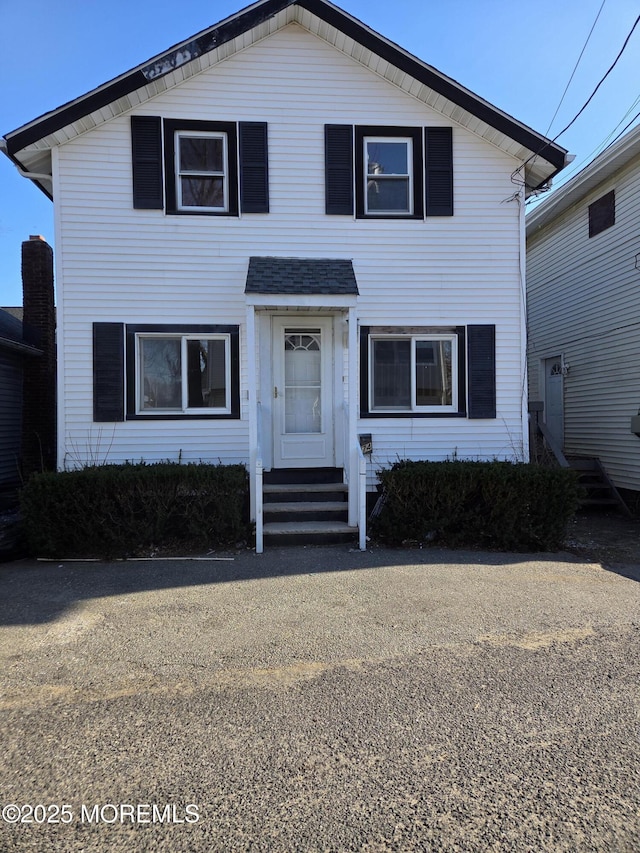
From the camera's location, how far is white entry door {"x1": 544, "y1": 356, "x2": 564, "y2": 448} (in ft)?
40.3

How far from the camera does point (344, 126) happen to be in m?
7.73

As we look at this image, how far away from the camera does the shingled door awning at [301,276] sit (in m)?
6.86

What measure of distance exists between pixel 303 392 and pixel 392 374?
1.40m

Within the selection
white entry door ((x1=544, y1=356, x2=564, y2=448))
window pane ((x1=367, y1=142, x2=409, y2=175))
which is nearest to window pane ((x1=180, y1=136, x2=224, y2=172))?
window pane ((x1=367, y1=142, x2=409, y2=175))

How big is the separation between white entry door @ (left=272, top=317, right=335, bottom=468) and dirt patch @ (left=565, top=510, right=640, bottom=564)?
3703 mm

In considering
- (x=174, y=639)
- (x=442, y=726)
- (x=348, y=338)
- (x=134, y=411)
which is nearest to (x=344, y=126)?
(x=348, y=338)

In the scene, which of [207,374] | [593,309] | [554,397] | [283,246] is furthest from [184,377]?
[554,397]

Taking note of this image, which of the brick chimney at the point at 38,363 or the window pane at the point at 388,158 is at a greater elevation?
the window pane at the point at 388,158

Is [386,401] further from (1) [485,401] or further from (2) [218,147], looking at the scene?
(2) [218,147]

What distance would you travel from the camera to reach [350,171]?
25.3ft

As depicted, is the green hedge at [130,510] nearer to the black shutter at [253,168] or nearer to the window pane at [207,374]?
the window pane at [207,374]

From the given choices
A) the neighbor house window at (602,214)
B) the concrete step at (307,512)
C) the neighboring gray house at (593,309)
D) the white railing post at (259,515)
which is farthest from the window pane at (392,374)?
the neighbor house window at (602,214)

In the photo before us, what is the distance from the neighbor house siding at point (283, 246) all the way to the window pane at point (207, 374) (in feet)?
1.06

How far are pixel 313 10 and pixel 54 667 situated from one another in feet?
28.6
